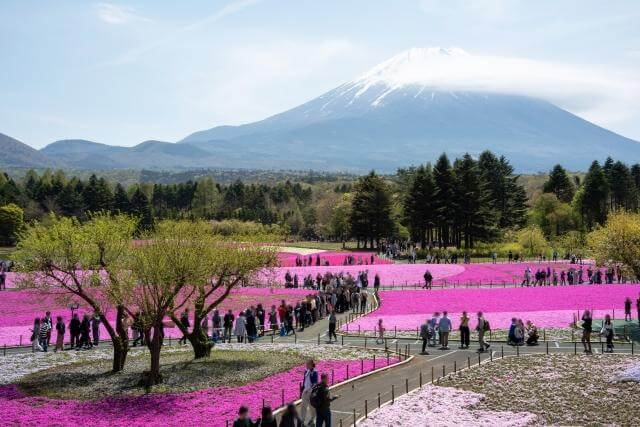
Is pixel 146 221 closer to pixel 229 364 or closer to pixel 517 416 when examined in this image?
pixel 229 364

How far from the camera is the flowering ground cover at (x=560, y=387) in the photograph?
21328 millimetres

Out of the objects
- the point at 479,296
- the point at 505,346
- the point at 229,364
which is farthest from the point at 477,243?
the point at 229,364

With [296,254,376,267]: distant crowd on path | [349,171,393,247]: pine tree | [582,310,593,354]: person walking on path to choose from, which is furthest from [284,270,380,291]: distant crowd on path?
[349,171,393,247]: pine tree

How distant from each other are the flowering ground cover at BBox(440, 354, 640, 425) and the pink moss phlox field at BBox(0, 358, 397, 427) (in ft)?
19.7

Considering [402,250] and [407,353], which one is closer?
[407,353]

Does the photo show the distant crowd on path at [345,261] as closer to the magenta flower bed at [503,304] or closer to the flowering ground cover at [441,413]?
the magenta flower bed at [503,304]

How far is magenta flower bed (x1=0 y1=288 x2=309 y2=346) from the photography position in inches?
1601

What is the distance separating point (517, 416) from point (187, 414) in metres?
10.9

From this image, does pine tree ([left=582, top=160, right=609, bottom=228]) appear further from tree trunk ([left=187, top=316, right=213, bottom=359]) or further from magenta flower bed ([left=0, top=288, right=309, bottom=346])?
tree trunk ([left=187, top=316, right=213, bottom=359])

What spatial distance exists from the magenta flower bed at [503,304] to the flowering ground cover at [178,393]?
11322mm

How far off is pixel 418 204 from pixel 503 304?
52207 mm

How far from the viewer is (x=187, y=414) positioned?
2245 cm

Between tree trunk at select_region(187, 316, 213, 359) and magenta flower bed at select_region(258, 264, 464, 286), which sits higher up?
Answer: magenta flower bed at select_region(258, 264, 464, 286)

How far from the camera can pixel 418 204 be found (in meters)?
98.9
